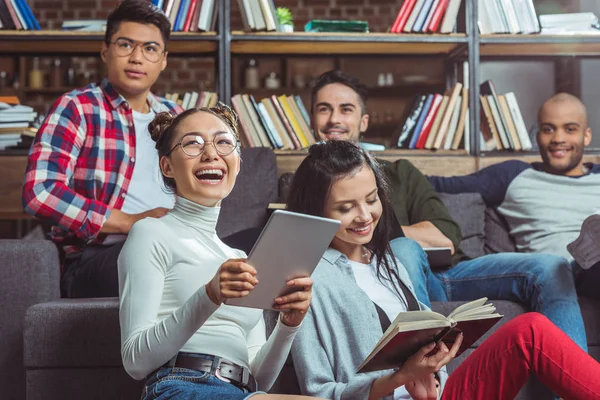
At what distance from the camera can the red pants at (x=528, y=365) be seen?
159 centimetres

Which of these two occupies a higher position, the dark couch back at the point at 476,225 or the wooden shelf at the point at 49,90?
the wooden shelf at the point at 49,90

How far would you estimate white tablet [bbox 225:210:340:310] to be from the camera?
118 cm

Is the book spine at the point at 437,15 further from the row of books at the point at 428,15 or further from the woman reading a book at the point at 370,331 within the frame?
the woman reading a book at the point at 370,331

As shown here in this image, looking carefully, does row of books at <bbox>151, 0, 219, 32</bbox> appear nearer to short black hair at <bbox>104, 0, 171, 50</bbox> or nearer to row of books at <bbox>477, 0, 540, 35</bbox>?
short black hair at <bbox>104, 0, 171, 50</bbox>

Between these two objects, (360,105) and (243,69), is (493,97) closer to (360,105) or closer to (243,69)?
(360,105)

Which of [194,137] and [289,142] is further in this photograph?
[289,142]

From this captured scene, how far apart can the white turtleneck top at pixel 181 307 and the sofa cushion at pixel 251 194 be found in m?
1.18

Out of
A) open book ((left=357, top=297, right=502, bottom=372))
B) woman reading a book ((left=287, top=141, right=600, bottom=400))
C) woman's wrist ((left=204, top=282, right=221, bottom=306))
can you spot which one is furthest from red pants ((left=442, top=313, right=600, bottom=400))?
woman's wrist ((left=204, top=282, right=221, bottom=306))

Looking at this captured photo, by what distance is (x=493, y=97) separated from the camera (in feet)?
10.8

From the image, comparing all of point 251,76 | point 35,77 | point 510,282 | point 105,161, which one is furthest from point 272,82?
point 510,282

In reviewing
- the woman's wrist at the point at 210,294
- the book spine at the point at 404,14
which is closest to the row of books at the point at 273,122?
the book spine at the point at 404,14

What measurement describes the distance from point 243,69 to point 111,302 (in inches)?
175

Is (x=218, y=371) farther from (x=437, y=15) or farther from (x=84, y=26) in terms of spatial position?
(x=437, y=15)

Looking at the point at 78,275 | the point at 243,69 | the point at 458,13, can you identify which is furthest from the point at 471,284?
the point at 243,69
